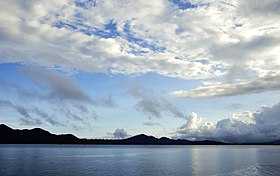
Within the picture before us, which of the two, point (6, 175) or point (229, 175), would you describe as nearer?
point (6, 175)

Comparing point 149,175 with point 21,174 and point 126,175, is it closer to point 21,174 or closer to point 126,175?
point 126,175

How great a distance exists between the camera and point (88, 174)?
96.8 metres

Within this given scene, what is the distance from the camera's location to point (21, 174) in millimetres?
92625

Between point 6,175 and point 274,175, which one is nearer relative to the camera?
point 6,175

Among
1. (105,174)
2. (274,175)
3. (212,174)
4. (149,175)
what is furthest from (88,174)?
(274,175)

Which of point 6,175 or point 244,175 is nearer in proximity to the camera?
point 6,175

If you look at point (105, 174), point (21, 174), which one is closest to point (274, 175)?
point (105, 174)

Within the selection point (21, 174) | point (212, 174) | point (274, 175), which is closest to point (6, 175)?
point (21, 174)

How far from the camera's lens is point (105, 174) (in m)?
97.0

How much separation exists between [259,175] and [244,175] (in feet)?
16.0

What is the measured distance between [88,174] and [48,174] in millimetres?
12117

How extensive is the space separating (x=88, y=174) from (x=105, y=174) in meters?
5.34

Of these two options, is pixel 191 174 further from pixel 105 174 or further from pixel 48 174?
pixel 48 174

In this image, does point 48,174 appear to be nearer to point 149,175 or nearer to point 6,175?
point 6,175
